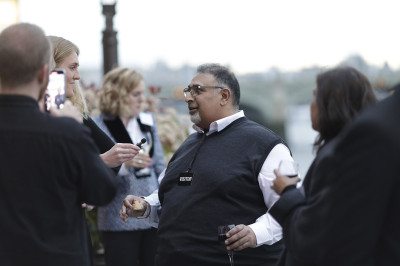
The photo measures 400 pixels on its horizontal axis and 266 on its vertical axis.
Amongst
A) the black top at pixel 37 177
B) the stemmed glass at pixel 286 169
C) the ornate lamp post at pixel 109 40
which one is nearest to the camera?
the black top at pixel 37 177

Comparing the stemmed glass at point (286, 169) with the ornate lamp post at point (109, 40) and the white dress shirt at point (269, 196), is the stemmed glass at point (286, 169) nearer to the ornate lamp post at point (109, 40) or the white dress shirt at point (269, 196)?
the white dress shirt at point (269, 196)

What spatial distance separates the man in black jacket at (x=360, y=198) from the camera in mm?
2674

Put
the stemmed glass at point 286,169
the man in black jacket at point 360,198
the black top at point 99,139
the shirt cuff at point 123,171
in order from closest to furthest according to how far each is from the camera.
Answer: the man in black jacket at point 360,198 → the stemmed glass at point 286,169 → the black top at point 99,139 → the shirt cuff at point 123,171

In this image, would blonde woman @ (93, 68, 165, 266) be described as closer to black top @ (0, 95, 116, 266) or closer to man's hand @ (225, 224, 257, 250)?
man's hand @ (225, 224, 257, 250)

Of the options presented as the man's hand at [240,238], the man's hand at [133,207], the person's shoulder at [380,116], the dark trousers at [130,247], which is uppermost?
the person's shoulder at [380,116]

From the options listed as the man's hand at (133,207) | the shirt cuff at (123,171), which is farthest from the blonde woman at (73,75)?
the shirt cuff at (123,171)

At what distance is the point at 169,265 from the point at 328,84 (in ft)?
5.86

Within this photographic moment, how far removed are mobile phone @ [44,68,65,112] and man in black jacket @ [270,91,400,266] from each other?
130cm

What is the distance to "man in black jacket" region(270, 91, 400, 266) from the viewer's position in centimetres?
267

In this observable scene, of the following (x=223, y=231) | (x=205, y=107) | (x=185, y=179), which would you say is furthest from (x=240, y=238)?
(x=205, y=107)

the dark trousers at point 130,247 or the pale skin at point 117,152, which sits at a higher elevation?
the pale skin at point 117,152

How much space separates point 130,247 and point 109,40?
410cm

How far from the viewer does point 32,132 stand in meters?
2.97

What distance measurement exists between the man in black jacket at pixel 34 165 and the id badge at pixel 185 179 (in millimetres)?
1277
